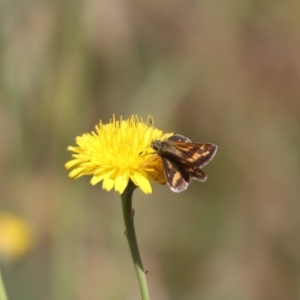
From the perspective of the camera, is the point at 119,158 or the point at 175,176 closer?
the point at 175,176

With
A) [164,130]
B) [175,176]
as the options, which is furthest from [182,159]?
[164,130]

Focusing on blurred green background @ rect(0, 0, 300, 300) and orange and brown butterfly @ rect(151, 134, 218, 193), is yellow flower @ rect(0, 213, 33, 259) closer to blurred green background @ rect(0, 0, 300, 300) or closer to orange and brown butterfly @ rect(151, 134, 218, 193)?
blurred green background @ rect(0, 0, 300, 300)

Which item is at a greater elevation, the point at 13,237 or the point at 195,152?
the point at 195,152

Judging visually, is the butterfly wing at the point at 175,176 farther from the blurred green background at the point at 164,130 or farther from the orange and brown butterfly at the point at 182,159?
the blurred green background at the point at 164,130

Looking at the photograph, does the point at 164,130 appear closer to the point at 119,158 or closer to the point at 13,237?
the point at 13,237

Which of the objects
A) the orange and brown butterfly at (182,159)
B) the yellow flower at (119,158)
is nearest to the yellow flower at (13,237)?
the yellow flower at (119,158)

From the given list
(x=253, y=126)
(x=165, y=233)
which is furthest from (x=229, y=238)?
(x=253, y=126)

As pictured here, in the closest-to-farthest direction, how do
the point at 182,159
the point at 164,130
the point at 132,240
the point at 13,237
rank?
the point at 132,240 → the point at 182,159 → the point at 13,237 → the point at 164,130
